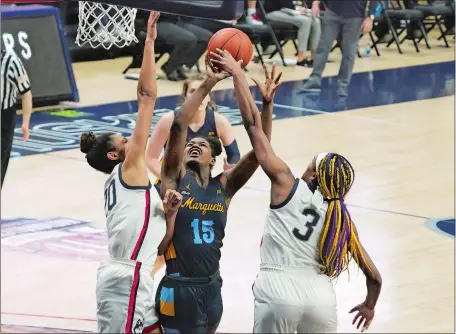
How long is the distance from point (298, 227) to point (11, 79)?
4423 mm

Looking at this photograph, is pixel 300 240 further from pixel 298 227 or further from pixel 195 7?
pixel 195 7

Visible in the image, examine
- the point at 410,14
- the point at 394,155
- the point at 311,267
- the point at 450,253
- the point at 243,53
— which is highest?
the point at 243,53

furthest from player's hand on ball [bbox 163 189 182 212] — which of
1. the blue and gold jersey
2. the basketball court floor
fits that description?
the basketball court floor

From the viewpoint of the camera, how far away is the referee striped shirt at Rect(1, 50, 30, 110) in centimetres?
881

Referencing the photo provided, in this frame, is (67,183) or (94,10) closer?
(94,10)

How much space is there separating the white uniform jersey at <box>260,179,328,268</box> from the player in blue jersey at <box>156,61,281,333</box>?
41 cm

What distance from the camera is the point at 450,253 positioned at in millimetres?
9016

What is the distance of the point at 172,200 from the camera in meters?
5.26

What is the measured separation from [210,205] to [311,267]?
2.11 feet

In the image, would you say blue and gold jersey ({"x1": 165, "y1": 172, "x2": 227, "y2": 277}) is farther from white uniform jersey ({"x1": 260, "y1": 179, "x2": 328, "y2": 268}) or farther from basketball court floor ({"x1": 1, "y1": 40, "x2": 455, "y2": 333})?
basketball court floor ({"x1": 1, "y1": 40, "x2": 455, "y2": 333})

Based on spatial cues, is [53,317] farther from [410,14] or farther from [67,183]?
[410,14]

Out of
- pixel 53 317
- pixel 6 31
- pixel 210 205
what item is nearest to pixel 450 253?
pixel 53 317

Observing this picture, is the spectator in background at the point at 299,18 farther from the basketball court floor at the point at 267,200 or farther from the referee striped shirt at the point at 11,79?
the referee striped shirt at the point at 11,79

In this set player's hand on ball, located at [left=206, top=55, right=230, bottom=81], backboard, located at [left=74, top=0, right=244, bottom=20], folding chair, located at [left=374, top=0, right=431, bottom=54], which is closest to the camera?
player's hand on ball, located at [left=206, top=55, right=230, bottom=81]
